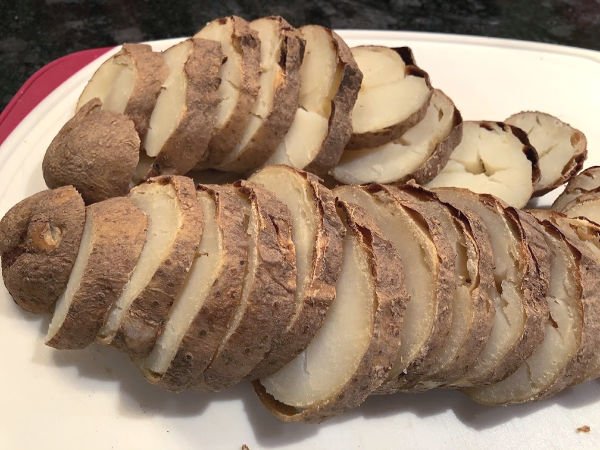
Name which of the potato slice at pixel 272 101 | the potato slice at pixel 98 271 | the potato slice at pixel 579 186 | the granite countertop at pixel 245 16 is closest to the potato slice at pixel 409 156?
the potato slice at pixel 272 101

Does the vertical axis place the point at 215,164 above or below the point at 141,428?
above

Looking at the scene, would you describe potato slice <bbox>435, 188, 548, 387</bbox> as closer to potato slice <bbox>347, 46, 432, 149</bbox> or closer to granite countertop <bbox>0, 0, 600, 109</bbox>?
potato slice <bbox>347, 46, 432, 149</bbox>

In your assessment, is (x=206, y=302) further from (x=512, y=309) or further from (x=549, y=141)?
(x=549, y=141)

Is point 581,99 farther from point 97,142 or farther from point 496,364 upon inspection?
point 97,142

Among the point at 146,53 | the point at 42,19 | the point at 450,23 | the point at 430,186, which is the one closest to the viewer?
the point at 146,53

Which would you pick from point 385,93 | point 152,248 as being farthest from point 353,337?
point 385,93

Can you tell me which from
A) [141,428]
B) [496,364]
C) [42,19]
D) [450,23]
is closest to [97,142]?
[141,428]

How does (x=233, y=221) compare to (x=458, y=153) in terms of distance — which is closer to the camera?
(x=233, y=221)
